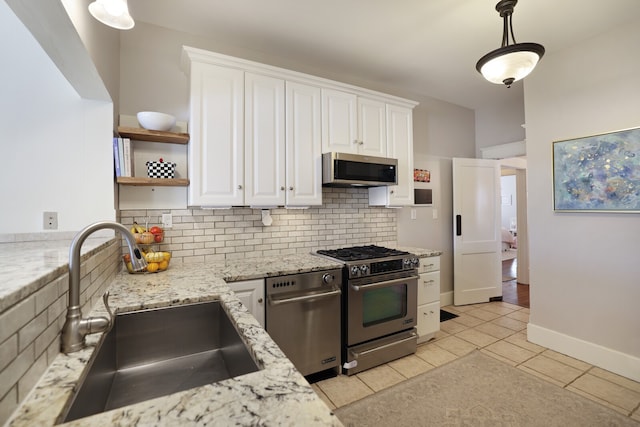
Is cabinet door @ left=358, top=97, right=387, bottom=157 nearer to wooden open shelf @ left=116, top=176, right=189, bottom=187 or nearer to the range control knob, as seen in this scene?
the range control knob

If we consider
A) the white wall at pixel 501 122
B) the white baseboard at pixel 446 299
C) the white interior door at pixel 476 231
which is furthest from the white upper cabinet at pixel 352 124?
the white baseboard at pixel 446 299

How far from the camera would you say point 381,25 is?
2.34 metres

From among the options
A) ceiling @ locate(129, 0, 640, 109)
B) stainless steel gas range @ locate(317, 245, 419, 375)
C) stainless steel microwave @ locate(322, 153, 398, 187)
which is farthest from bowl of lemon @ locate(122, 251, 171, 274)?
ceiling @ locate(129, 0, 640, 109)

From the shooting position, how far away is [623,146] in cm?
226

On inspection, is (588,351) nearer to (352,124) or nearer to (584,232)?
(584,232)

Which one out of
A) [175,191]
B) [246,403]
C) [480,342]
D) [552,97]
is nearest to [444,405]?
[480,342]

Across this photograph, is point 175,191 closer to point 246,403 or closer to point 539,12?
point 246,403

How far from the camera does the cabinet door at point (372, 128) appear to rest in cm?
284

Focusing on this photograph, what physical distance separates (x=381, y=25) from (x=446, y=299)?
3335 millimetres

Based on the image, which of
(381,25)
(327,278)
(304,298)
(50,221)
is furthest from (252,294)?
(381,25)

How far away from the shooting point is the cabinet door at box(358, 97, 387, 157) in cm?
284

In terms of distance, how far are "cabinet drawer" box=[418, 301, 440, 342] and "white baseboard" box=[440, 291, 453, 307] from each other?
3.47 ft

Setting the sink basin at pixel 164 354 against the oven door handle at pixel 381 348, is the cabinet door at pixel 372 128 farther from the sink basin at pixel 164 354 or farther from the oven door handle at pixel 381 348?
the sink basin at pixel 164 354

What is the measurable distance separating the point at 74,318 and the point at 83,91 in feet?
5.18
